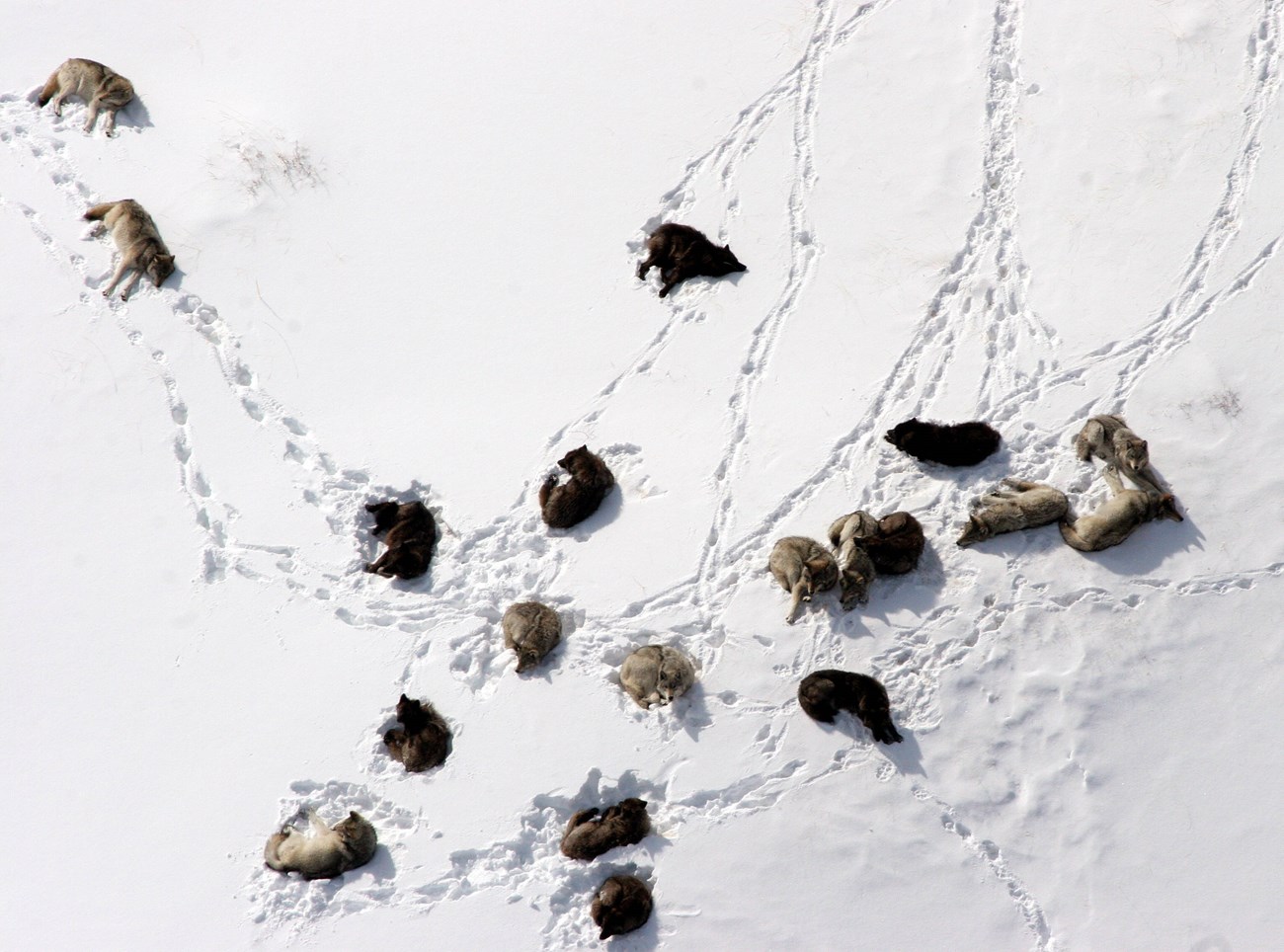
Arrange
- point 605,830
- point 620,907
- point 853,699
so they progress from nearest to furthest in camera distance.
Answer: point 620,907 < point 605,830 < point 853,699

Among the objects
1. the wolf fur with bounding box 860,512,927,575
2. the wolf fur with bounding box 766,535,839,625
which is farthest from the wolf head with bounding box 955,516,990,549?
the wolf fur with bounding box 766,535,839,625

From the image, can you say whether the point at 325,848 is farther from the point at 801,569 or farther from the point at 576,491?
the point at 801,569

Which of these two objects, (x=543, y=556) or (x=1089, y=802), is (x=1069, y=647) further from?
(x=543, y=556)

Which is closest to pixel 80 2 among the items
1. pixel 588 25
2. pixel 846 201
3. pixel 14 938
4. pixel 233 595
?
pixel 588 25

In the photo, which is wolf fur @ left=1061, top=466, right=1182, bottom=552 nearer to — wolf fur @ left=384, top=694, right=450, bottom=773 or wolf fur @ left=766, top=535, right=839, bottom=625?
wolf fur @ left=766, top=535, right=839, bottom=625

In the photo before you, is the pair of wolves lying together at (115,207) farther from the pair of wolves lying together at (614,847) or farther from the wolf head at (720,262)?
the pair of wolves lying together at (614,847)

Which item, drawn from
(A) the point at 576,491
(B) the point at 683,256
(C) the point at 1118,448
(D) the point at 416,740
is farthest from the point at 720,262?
(D) the point at 416,740
